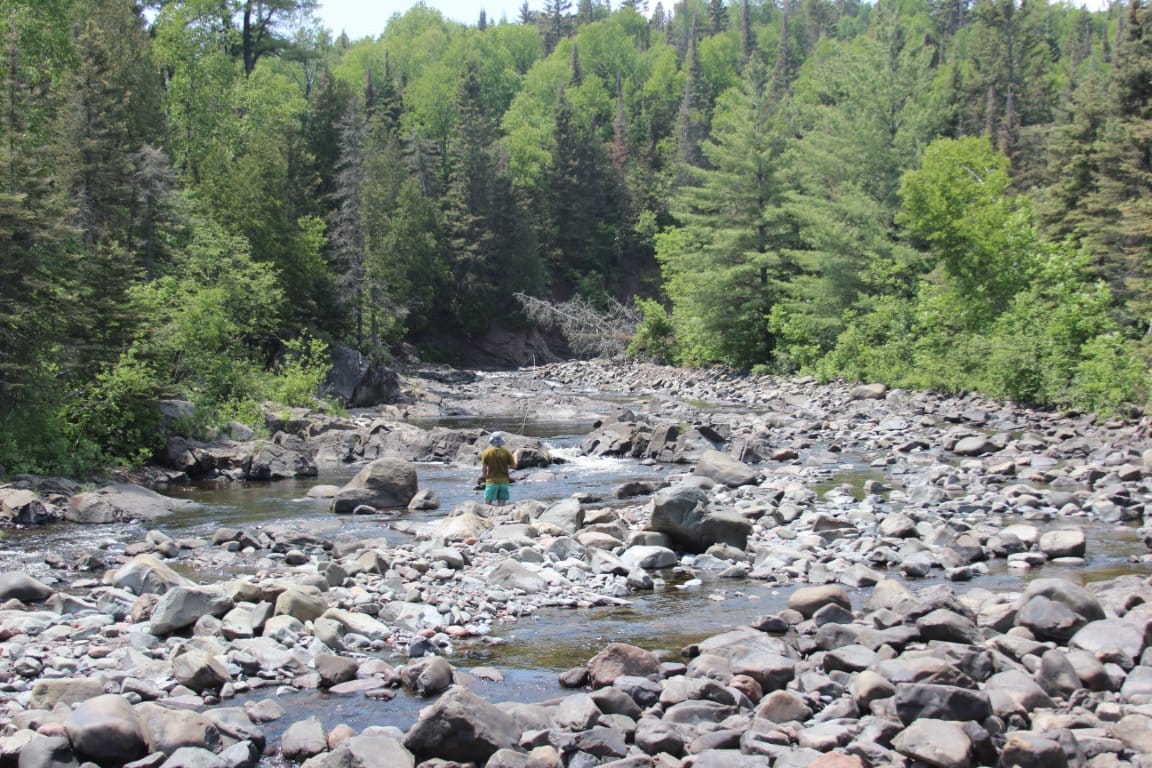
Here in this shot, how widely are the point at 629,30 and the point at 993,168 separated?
13017cm

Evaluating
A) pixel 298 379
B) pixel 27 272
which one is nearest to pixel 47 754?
pixel 27 272

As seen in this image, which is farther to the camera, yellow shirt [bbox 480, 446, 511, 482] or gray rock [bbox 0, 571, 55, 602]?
yellow shirt [bbox 480, 446, 511, 482]

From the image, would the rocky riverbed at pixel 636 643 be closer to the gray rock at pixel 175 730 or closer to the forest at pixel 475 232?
the gray rock at pixel 175 730

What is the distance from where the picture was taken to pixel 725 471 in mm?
20422

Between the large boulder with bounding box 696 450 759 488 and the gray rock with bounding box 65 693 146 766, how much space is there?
45.6 feet

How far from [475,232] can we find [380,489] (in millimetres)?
49361

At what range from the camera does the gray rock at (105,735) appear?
7.28 meters

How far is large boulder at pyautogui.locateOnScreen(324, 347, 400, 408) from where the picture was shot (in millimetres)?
40125

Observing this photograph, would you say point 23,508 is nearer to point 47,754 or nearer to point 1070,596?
point 47,754

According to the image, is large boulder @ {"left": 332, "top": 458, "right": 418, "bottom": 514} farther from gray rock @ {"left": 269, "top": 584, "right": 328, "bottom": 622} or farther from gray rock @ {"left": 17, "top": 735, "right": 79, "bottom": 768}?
gray rock @ {"left": 17, "top": 735, "right": 79, "bottom": 768}

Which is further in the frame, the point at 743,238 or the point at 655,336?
the point at 655,336

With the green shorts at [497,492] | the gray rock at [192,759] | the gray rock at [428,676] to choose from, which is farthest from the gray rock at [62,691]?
the green shorts at [497,492]

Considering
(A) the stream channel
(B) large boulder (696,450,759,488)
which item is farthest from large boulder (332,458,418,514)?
(B) large boulder (696,450,759,488)

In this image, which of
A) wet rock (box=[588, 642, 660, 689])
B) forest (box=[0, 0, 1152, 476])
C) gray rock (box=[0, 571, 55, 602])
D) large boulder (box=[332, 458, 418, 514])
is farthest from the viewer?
forest (box=[0, 0, 1152, 476])
